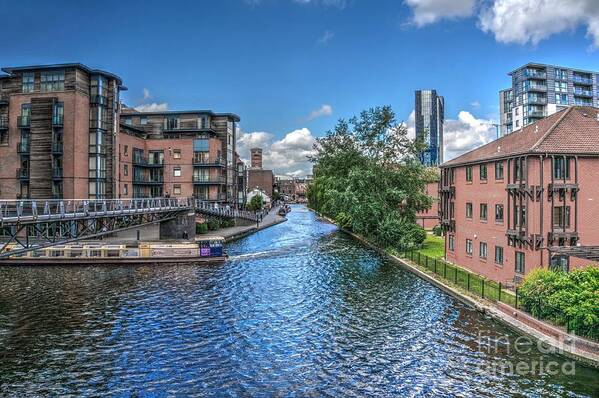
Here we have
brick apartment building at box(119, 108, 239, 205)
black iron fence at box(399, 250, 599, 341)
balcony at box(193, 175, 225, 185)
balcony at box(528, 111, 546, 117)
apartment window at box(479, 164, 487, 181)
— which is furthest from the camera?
balcony at box(528, 111, 546, 117)

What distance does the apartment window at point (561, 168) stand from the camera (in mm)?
26047

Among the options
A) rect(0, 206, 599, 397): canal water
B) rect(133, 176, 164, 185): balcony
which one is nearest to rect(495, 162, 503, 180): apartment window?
rect(0, 206, 599, 397): canal water

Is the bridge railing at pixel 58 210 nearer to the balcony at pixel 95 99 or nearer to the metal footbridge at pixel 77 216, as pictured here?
the metal footbridge at pixel 77 216

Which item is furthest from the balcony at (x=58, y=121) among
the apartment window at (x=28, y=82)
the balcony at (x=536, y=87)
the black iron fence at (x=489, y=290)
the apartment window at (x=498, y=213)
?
the balcony at (x=536, y=87)

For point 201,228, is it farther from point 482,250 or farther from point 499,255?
point 499,255

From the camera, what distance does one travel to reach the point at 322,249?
5112cm

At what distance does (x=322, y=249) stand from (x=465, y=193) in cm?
1985

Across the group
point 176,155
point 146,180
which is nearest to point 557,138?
point 176,155

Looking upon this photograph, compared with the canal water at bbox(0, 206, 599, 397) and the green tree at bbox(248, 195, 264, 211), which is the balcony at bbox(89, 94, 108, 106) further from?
the green tree at bbox(248, 195, 264, 211)

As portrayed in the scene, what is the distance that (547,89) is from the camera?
86.9 metres

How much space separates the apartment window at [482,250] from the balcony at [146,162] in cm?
5656

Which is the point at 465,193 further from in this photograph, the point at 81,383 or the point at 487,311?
the point at 81,383

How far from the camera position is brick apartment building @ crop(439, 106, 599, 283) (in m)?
25.8

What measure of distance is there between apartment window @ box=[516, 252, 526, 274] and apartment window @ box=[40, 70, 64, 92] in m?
53.4
